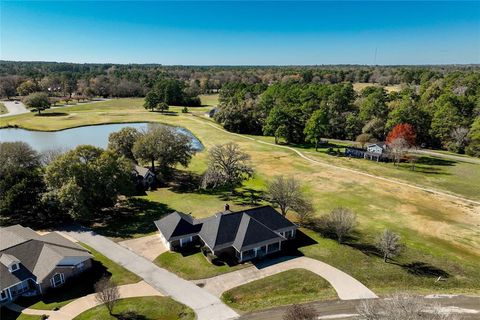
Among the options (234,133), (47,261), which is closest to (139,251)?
(47,261)

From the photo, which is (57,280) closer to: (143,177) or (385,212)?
(143,177)

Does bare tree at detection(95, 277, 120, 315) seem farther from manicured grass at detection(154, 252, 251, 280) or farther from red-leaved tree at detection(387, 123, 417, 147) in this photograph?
red-leaved tree at detection(387, 123, 417, 147)

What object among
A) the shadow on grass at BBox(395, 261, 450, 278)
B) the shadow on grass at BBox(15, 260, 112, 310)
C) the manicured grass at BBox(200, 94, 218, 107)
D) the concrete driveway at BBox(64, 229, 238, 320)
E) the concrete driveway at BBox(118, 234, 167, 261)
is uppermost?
the manicured grass at BBox(200, 94, 218, 107)

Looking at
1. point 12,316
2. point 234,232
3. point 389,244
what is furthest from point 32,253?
point 389,244

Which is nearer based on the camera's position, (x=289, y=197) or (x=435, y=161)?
(x=289, y=197)

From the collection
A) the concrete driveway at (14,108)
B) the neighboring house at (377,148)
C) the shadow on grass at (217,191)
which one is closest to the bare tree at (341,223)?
the shadow on grass at (217,191)

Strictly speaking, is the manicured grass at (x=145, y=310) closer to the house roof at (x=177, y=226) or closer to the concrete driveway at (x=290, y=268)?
the concrete driveway at (x=290, y=268)

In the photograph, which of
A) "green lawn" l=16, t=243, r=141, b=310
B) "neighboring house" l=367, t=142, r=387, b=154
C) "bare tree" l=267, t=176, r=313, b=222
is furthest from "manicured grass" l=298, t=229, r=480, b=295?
"neighboring house" l=367, t=142, r=387, b=154

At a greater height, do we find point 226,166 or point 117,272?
point 226,166
